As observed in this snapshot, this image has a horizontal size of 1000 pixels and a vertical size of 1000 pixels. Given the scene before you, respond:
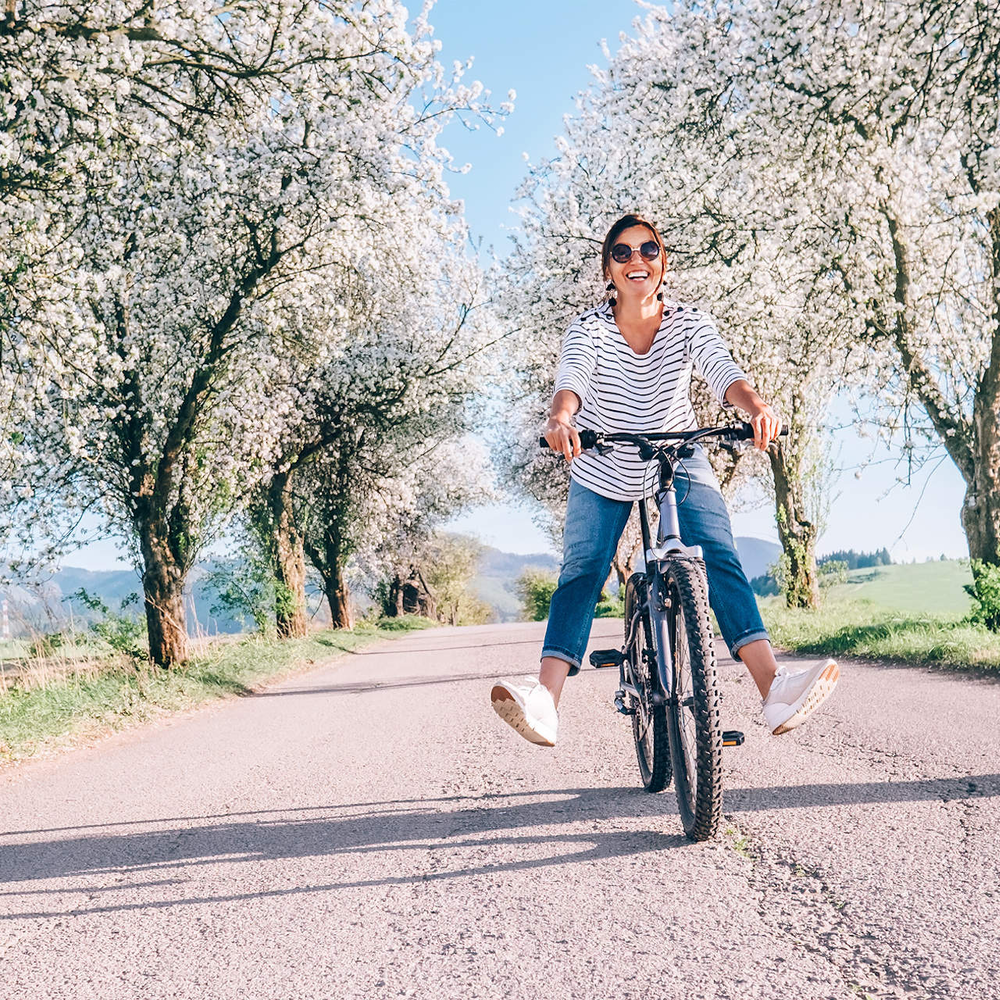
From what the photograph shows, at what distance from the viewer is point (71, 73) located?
8.59 m

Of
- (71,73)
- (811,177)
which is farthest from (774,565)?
(71,73)

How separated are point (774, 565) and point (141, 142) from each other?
14144mm

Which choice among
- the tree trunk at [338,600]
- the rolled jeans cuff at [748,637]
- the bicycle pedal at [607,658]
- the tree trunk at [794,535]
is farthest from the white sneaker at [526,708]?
the tree trunk at [338,600]

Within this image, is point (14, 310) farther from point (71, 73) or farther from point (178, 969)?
point (178, 969)

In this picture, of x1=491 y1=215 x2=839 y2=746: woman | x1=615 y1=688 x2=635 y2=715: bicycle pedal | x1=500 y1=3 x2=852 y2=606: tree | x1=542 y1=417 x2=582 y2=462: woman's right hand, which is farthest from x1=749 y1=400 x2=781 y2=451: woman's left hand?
x1=500 y1=3 x2=852 y2=606: tree

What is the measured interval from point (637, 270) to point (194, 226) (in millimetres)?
10468

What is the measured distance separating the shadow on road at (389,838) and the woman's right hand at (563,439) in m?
1.55

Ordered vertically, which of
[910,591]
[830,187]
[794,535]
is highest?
[830,187]

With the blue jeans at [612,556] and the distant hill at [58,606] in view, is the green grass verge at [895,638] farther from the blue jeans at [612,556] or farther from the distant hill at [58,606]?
the distant hill at [58,606]

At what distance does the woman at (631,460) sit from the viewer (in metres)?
3.74

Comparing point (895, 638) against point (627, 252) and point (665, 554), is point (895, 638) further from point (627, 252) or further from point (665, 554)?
point (627, 252)

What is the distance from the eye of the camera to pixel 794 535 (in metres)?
18.2

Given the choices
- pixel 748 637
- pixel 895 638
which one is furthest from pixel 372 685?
pixel 748 637

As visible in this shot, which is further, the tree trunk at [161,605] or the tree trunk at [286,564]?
the tree trunk at [286,564]
